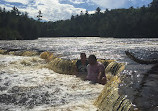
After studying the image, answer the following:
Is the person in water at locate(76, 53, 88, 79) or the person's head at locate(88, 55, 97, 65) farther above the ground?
the person's head at locate(88, 55, 97, 65)

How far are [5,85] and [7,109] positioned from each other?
249 cm

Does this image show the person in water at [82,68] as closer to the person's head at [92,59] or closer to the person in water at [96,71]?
the person in water at [96,71]

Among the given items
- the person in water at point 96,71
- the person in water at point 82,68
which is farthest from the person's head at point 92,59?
the person in water at point 82,68

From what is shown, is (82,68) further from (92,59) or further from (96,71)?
(92,59)

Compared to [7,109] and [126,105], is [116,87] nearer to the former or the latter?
[126,105]

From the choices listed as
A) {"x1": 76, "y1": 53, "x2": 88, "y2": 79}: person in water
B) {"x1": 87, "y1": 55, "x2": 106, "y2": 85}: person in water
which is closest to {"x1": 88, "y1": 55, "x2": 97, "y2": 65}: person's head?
{"x1": 87, "y1": 55, "x2": 106, "y2": 85}: person in water

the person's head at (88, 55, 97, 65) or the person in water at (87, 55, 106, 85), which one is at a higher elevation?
the person's head at (88, 55, 97, 65)

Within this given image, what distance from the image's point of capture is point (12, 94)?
644 centimetres

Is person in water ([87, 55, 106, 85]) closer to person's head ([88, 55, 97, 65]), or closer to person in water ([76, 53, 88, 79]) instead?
person's head ([88, 55, 97, 65])

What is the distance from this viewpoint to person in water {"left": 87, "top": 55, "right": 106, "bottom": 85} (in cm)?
748

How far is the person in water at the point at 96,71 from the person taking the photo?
24.6 ft

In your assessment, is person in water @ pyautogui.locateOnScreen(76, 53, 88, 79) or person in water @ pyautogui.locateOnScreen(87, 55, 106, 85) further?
person in water @ pyautogui.locateOnScreen(76, 53, 88, 79)

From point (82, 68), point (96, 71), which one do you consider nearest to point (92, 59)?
point (96, 71)

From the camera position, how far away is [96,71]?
7809 millimetres
